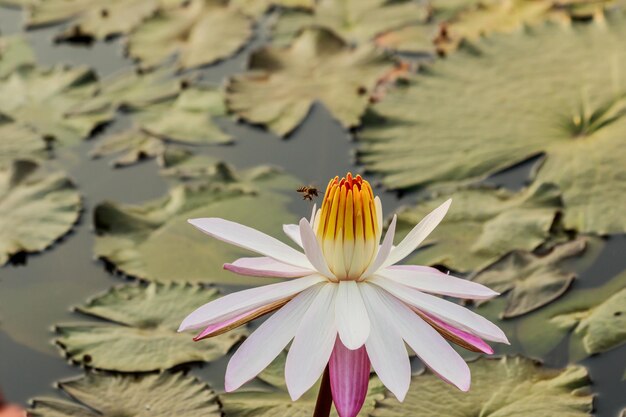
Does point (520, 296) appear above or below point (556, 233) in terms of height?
below

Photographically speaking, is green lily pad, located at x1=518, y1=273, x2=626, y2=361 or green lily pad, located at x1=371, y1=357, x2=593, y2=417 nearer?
green lily pad, located at x1=371, y1=357, x2=593, y2=417

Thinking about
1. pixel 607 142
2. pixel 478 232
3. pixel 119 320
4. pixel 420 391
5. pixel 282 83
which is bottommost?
pixel 420 391

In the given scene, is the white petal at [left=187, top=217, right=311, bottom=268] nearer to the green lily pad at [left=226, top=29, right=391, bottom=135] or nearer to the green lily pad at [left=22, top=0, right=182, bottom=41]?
the green lily pad at [left=226, top=29, right=391, bottom=135]

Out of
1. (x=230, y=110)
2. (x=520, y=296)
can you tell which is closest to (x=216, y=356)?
(x=520, y=296)

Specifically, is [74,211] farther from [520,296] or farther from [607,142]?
[607,142]

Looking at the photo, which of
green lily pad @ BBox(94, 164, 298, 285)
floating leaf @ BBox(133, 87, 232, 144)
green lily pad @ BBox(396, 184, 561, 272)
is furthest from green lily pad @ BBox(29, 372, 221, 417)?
floating leaf @ BBox(133, 87, 232, 144)

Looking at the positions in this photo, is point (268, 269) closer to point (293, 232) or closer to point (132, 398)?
point (293, 232)

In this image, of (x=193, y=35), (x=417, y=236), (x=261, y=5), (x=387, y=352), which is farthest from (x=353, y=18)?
(x=387, y=352)
